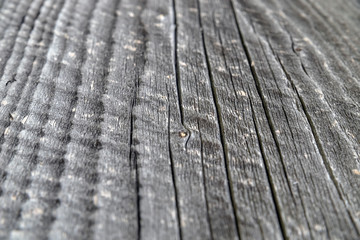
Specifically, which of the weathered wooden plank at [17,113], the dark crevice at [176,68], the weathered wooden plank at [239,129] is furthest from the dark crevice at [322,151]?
the weathered wooden plank at [17,113]

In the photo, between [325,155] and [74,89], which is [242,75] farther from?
[74,89]

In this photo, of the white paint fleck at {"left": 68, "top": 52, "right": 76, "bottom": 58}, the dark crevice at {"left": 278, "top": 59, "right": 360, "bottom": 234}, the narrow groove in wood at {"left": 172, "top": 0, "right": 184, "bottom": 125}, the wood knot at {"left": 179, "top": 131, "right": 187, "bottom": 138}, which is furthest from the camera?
the white paint fleck at {"left": 68, "top": 52, "right": 76, "bottom": 58}

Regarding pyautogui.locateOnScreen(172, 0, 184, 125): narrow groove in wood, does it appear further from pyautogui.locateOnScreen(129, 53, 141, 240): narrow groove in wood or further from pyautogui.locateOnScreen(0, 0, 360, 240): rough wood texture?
pyautogui.locateOnScreen(129, 53, 141, 240): narrow groove in wood

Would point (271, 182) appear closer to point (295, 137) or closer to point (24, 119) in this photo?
point (295, 137)

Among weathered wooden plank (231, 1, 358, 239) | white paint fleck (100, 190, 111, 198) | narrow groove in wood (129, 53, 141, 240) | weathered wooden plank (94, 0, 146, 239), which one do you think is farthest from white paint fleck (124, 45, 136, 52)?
white paint fleck (100, 190, 111, 198)

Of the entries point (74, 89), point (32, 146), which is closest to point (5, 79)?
point (74, 89)

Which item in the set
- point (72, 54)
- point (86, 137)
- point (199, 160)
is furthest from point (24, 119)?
point (199, 160)

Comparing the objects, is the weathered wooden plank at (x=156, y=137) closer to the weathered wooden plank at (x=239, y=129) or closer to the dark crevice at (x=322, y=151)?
the weathered wooden plank at (x=239, y=129)

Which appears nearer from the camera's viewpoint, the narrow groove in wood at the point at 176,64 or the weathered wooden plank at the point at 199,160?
the weathered wooden plank at the point at 199,160
